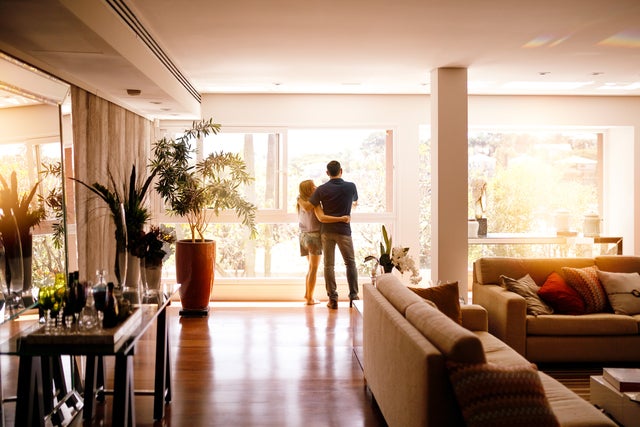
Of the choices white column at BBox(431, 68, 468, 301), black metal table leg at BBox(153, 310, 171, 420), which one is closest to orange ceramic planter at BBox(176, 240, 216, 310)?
white column at BBox(431, 68, 468, 301)

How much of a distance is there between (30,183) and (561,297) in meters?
4.06

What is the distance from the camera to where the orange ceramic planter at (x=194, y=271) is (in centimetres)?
684

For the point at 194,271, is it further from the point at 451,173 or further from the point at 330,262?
the point at 451,173

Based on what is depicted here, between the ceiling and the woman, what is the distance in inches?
50.9

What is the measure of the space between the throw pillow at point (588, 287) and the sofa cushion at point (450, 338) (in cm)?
269

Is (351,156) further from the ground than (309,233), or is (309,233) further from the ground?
(351,156)

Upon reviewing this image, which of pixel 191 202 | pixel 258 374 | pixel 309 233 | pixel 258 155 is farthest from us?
pixel 258 155

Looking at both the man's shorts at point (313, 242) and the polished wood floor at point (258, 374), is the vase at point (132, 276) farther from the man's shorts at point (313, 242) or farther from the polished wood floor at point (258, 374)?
the man's shorts at point (313, 242)

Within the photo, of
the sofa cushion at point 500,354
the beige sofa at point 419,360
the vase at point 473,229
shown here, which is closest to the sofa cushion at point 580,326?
the sofa cushion at point 500,354

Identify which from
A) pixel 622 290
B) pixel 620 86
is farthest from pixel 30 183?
pixel 620 86

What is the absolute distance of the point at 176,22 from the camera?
178 inches

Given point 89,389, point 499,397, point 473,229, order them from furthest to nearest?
point 473,229 < point 89,389 < point 499,397

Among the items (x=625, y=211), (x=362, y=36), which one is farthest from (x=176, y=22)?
(x=625, y=211)

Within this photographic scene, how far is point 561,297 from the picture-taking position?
16.9 feet
